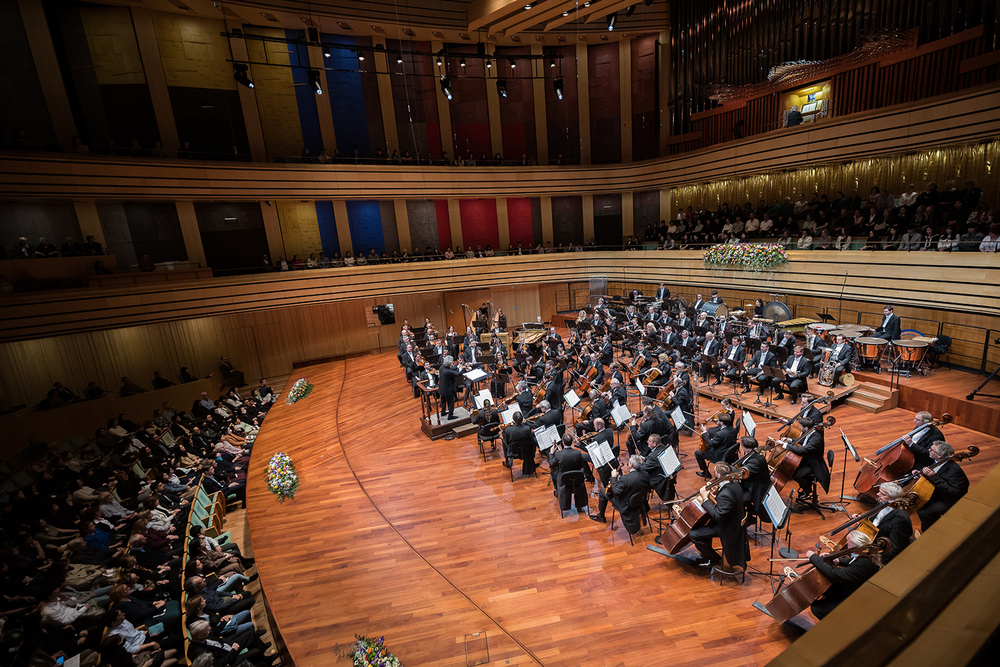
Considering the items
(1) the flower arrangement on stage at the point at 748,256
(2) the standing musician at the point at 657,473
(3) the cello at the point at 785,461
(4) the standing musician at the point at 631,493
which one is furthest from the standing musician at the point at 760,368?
(4) the standing musician at the point at 631,493

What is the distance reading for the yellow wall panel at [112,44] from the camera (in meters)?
15.0

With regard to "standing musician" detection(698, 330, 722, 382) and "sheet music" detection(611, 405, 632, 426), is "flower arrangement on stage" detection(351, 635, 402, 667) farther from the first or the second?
"standing musician" detection(698, 330, 722, 382)

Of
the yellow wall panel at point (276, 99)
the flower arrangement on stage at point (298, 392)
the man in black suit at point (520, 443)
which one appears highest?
the yellow wall panel at point (276, 99)

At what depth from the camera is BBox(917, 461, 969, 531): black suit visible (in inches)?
176

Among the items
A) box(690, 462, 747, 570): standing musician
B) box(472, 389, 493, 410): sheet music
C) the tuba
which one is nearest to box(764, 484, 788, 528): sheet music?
box(690, 462, 747, 570): standing musician

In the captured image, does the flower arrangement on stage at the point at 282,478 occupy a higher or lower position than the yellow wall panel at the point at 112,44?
lower

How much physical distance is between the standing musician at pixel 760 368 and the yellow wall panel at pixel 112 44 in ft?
68.9

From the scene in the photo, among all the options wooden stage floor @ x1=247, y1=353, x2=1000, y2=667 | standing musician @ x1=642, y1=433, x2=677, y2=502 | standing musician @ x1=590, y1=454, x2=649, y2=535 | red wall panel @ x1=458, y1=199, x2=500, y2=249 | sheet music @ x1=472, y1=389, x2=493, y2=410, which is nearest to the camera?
wooden stage floor @ x1=247, y1=353, x2=1000, y2=667

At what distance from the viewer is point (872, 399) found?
9.21 metres

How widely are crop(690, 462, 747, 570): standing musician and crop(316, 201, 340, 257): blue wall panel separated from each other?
1794 cm

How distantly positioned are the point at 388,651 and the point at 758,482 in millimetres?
4557

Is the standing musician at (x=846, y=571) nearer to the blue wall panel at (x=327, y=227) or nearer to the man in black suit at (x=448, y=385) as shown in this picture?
the man in black suit at (x=448, y=385)

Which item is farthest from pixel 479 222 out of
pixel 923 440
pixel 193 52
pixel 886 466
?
pixel 923 440

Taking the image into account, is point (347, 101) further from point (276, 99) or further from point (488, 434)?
point (488, 434)
